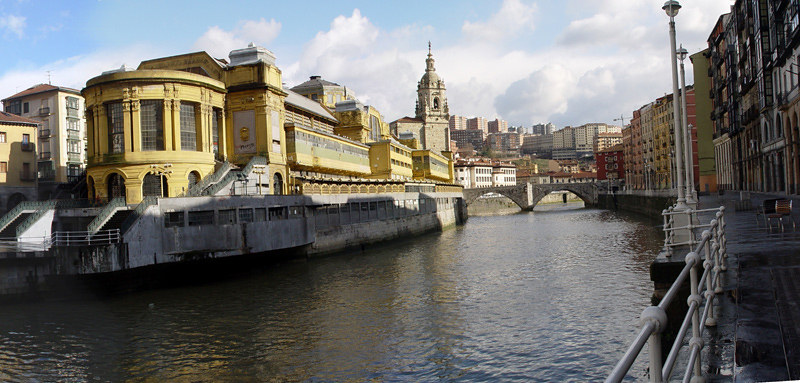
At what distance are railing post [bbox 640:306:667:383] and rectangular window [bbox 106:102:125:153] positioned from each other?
46.7m

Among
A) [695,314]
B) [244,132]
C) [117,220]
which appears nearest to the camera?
[695,314]

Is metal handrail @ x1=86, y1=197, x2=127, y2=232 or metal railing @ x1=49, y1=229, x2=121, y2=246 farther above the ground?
metal handrail @ x1=86, y1=197, x2=127, y2=232

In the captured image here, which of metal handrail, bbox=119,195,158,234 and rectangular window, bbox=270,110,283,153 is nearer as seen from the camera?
metal handrail, bbox=119,195,158,234

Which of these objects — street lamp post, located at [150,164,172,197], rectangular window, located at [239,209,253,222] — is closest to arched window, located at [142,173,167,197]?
street lamp post, located at [150,164,172,197]

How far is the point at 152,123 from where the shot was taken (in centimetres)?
4562

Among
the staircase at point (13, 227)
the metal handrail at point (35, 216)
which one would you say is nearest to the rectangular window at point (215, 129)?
the metal handrail at point (35, 216)

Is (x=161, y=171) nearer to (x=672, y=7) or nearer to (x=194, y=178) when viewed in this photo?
(x=194, y=178)

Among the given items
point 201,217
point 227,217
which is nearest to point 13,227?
point 201,217

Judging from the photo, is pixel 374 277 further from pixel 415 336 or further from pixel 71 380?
pixel 71 380

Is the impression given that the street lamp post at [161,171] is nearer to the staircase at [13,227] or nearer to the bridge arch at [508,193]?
the staircase at [13,227]

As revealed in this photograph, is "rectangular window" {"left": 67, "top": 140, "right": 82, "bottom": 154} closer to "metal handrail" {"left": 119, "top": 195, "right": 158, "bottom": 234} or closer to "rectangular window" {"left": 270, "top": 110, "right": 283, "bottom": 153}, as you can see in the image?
"rectangular window" {"left": 270, "top": 110, "right": 283, "bottom": 153}

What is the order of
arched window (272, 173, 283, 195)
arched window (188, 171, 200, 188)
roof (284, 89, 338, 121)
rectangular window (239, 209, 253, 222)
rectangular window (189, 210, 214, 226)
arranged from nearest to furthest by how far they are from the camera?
rectangular window (189, 210, 214, 226) → rectangular window (239, 209, 253, 222) → arched window (188, 171, 200, 188) → arched window (272, 173, 283, 195) → roof (284, 89, 338, 121)

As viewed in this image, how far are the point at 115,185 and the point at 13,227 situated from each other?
10152 millimetres

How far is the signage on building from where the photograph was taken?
2062 inches
